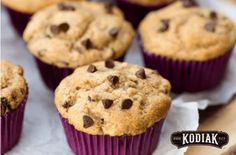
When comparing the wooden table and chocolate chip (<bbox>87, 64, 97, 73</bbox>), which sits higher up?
chocolate chip (<bbox>87, 64, 97, 73</bbox>)

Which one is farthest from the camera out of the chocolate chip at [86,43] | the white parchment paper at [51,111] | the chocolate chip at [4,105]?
the chocolate chip at [86,43]

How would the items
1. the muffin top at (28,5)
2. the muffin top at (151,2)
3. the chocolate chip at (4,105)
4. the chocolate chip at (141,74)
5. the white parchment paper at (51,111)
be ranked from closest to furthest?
the chocolate chip at (4,105), the chocolate chip at (141,74), the white parchment paper at (51,111), the muffin top at (28,5), the muffin top at (151,2)

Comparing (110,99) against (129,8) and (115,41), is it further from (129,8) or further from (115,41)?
(129,8)

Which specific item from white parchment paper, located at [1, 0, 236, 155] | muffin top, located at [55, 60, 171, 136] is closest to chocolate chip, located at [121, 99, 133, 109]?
muffin top, located at [55, 60, 171, 136]

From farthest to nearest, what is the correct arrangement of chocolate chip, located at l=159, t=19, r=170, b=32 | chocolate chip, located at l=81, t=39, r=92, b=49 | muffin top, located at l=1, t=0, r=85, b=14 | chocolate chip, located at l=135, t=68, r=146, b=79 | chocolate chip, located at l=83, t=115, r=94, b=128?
muffin top, located at l=1, t=0, r=85, b=14, chocolate chip, located at l=159, t=19, r=170, b=32, chocolate chip, located at l=81, t=39, r=92, b=49, chocolate chip, located at l=135, t=68, r=146, b=79, chocolate chip, located at l=83, t=115, r=94, b=128

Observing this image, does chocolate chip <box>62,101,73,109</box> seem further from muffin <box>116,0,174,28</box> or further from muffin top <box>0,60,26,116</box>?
muffin <box>116,0,174,28</box>

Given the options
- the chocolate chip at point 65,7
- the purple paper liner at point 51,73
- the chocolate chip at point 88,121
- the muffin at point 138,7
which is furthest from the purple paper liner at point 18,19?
the chocolate chip at point 88,121

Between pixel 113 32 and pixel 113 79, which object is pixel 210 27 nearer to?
pixel 113 32

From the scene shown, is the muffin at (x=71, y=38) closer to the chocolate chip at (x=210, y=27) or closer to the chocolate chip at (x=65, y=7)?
the chocolate chip at (x=65, y=7)

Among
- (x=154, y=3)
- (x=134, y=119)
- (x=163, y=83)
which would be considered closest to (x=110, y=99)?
(x=134, y=119)
